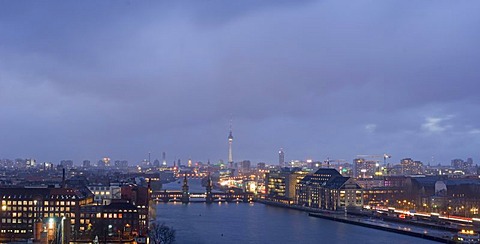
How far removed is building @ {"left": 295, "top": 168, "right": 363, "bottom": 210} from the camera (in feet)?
117

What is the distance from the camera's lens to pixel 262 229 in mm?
25672

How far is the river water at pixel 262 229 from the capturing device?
74.3 ft

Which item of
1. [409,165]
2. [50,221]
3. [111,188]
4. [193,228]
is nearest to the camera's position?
[50,221]

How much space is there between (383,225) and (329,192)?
9491mm

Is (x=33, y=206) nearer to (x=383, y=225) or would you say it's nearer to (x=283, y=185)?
(x=383, y=225)

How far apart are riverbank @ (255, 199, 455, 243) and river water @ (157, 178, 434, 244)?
0.42 metres

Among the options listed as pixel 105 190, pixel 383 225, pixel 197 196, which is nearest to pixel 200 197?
pixel 197 196

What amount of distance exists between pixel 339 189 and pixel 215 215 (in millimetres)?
7450

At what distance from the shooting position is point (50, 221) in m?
14.4

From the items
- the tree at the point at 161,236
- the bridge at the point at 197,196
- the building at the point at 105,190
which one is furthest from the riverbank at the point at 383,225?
the building at the point at 105,190

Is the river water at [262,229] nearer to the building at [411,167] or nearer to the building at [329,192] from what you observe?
the building at [329,192]

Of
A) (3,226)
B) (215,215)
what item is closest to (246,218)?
(215,215)

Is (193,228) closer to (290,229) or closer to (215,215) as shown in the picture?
(290,229)

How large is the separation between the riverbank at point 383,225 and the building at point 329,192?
85 centimetres
